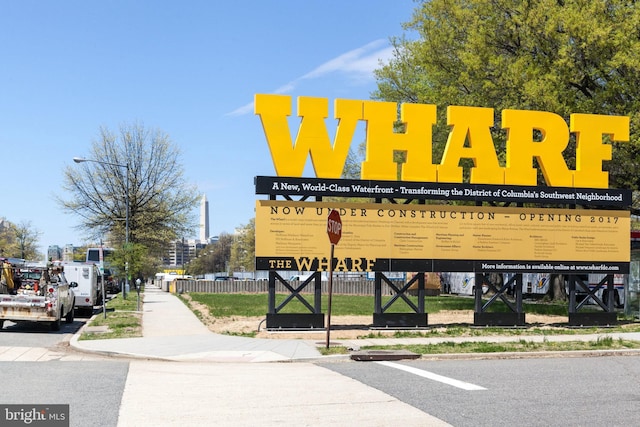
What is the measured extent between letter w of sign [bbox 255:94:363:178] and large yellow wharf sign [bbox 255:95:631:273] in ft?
0.09

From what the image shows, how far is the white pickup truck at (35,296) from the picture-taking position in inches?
784

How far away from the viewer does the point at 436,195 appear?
66.1 ft

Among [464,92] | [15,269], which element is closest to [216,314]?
[15,269]

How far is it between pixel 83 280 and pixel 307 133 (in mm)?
12611

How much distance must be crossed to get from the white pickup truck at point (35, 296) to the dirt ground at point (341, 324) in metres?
4.52

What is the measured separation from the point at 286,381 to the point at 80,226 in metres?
46.5

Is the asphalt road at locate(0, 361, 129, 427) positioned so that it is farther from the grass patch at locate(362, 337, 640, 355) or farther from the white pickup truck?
the white pickup truck

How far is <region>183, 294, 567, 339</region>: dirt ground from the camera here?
18.9m

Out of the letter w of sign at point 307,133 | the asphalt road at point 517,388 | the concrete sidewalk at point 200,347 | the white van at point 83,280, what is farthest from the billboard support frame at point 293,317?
the white van at point 83,280

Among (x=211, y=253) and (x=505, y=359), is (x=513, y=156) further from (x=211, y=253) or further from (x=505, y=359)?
(x=211, y=253)

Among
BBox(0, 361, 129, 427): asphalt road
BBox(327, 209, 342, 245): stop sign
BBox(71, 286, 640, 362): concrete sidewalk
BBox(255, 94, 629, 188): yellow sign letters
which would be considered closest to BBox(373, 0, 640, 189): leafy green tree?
BBox(255, 94, 629, 188): yellow sign letters

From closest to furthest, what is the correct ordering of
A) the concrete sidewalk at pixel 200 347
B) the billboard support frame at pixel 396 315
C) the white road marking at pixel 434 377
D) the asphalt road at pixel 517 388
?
1. the asphalt road at pixel 517 388
2. the white road marking at pixel 434 377
3. the concrete sidewalk at pixel 200 347
4. the billboard support frame at pixel 396 315

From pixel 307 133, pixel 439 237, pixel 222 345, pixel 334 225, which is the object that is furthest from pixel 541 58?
pixel 222 345

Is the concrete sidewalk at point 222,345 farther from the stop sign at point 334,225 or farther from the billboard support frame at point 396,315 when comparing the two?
the stop sign at point 334,225
